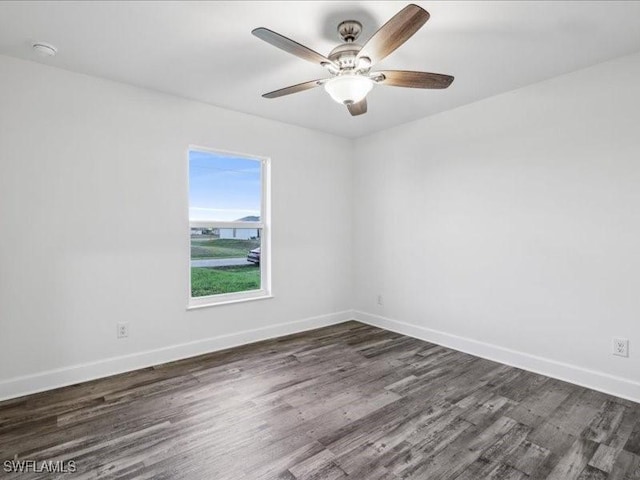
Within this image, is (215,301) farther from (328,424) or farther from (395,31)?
(395,31)

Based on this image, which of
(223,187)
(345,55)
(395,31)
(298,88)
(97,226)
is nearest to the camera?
(395,31)

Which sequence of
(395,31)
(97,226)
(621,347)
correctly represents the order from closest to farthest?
(395,31)
(621,347)
(97,226)

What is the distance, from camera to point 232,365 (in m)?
3.05

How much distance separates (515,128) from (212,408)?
3.33 metres

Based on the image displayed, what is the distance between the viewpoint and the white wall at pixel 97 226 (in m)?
2.47

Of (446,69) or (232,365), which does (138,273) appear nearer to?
(232,365)

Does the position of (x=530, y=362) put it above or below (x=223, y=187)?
below

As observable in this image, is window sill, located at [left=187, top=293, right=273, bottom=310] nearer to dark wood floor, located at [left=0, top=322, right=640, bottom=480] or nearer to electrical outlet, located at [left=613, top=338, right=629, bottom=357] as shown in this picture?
dark wood floor, located at [left=0, top=322, right=640, bottom=480]

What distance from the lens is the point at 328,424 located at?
83.7 inches

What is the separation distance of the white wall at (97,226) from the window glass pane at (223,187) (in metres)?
0.17

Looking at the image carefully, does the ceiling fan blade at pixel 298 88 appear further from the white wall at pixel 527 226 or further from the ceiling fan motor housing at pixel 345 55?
the white wall at pixel 527 226

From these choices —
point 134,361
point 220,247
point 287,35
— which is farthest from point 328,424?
point 287,35

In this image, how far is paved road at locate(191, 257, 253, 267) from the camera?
136 inches

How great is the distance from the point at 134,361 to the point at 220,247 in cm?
130
